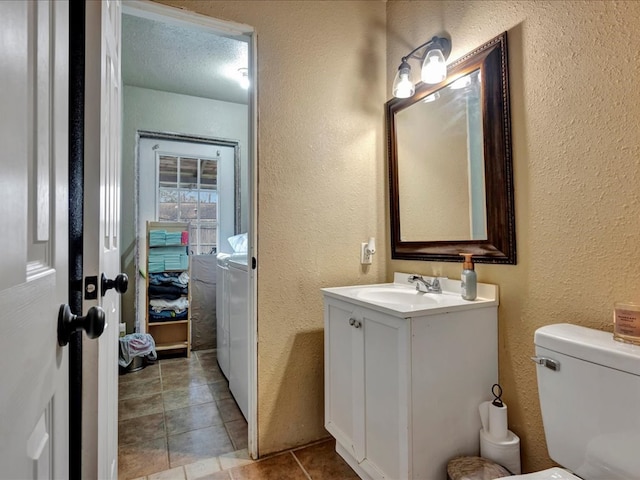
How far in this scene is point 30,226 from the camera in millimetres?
437

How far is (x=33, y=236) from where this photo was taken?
45 centimetres

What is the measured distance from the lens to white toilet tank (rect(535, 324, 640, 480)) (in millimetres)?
817

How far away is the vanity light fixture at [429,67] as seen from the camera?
4.99ft

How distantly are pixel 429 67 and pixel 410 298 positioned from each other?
1.05 m

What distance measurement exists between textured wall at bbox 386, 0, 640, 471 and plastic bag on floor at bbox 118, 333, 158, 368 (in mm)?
2561

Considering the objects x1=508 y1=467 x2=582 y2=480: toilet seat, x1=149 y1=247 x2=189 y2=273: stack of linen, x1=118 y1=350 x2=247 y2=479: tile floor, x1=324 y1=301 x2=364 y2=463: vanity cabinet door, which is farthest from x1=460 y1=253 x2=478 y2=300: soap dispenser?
x1=149 y1=247 x2=189 y2=273: stack of linen

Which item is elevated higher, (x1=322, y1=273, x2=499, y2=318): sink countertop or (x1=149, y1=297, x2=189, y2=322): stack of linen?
(x1=322, y1=273, x2=499, y2=318): sink countertop

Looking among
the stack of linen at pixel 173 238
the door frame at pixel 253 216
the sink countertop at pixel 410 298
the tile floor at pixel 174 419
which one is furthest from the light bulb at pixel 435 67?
the stack of linen at pixel 173 238

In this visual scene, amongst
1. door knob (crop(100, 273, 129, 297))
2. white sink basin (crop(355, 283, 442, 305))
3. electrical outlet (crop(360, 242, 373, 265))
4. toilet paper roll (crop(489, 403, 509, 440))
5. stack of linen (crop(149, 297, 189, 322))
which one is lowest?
toilet paper roll (crop(489, 403, 509, 440))

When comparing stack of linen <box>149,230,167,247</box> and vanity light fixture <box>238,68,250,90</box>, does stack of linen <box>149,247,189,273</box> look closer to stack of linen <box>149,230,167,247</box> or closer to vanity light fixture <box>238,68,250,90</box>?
stack of linen <box>149,230,167,247</box>

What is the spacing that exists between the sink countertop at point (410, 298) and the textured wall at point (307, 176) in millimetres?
237

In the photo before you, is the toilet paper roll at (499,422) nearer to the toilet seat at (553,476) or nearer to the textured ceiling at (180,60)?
the toilet seat at (553,476)

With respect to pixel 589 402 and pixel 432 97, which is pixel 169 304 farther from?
pixel 589 402

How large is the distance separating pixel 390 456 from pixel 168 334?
2.50 metres
